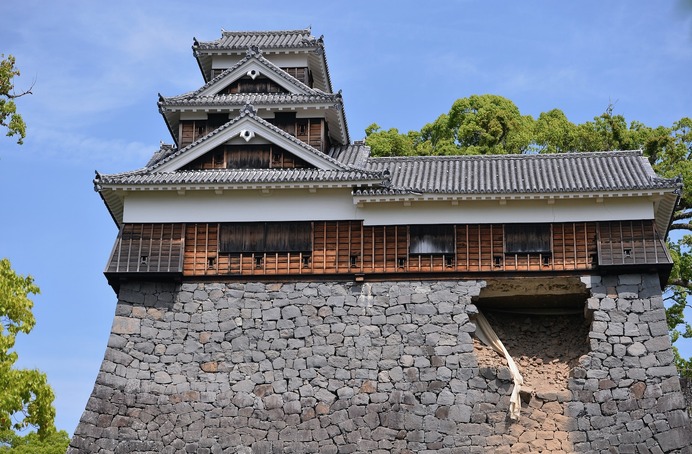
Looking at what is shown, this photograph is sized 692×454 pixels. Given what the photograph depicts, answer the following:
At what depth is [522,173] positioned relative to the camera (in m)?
26.6

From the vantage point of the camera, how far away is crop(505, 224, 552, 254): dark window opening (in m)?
25.5

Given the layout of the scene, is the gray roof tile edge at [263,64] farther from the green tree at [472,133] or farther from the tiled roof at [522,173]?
the green tree at [472,133]

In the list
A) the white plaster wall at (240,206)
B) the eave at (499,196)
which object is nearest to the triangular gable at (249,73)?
the white plaster wall at (240,206)

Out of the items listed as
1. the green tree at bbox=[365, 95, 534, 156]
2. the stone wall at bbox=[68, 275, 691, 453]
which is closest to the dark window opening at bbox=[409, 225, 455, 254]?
the stone wall at bbox=[68, 275, 691, 453]

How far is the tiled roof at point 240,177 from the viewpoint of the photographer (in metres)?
25.5

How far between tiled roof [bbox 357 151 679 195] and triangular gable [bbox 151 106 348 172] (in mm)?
2098

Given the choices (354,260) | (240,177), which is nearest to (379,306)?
(354,260)

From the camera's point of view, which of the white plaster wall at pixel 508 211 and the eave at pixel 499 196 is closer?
the eave at pixel 499 196

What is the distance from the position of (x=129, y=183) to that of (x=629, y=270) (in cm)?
1110

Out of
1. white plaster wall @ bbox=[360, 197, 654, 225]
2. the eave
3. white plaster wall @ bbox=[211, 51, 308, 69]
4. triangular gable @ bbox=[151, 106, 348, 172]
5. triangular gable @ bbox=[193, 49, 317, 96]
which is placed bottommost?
white plaster wall @ bbox=[360, 197, 654, 225]

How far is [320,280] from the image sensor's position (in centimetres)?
2564

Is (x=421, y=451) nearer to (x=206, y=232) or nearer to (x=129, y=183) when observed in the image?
(x=206, y=232)

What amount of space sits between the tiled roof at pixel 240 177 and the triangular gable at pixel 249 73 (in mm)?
3000

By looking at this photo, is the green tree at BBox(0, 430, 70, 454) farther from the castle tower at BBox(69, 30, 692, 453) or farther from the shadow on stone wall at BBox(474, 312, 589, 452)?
the shadow on stone wall at BBox(474, 312, 589, 452)
